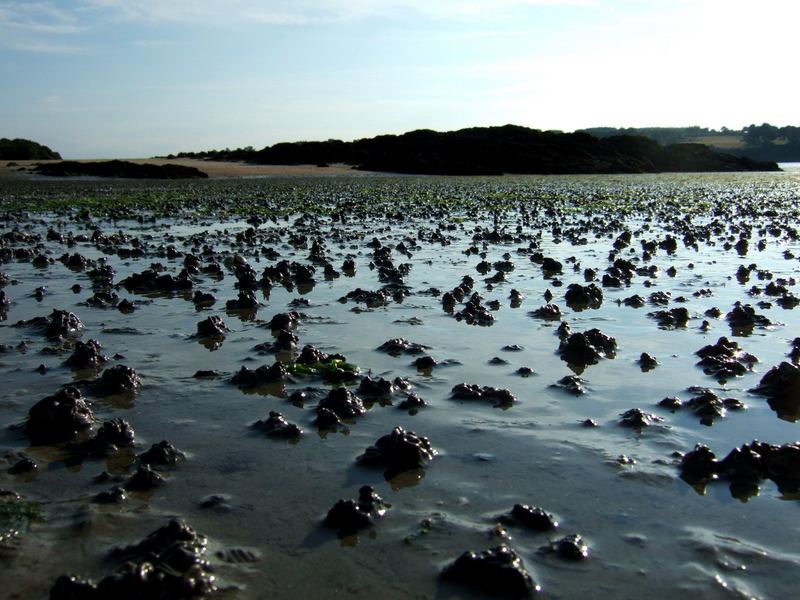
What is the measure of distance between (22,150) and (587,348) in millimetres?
73038

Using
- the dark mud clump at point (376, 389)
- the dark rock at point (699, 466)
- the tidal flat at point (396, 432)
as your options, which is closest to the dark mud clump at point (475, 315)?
the tidal flat at point (396, 432)

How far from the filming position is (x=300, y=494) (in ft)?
16.1

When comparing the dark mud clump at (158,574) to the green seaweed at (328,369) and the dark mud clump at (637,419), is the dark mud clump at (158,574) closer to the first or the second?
the green seaweed at (328,369)

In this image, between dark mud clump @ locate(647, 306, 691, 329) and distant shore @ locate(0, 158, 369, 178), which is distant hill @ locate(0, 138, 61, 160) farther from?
dark mud clump @ locate(647, 306, 691, 329)

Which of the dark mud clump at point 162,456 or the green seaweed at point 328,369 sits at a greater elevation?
the green seaweed at point 328,369

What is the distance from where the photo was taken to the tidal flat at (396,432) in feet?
13.4

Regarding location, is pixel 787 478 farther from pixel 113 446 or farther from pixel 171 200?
pixel 171 200

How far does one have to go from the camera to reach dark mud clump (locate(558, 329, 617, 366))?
802 centimetres

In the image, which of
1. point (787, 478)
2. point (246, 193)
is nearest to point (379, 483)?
point (787, 478)

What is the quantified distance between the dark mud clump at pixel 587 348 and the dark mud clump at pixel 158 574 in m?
4.82

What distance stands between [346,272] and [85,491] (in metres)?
8.72

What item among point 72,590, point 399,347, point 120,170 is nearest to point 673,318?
point 399,347

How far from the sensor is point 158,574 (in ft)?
12.4

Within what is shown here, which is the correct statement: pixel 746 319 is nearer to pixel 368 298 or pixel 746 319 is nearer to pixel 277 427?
pixel 368 298
